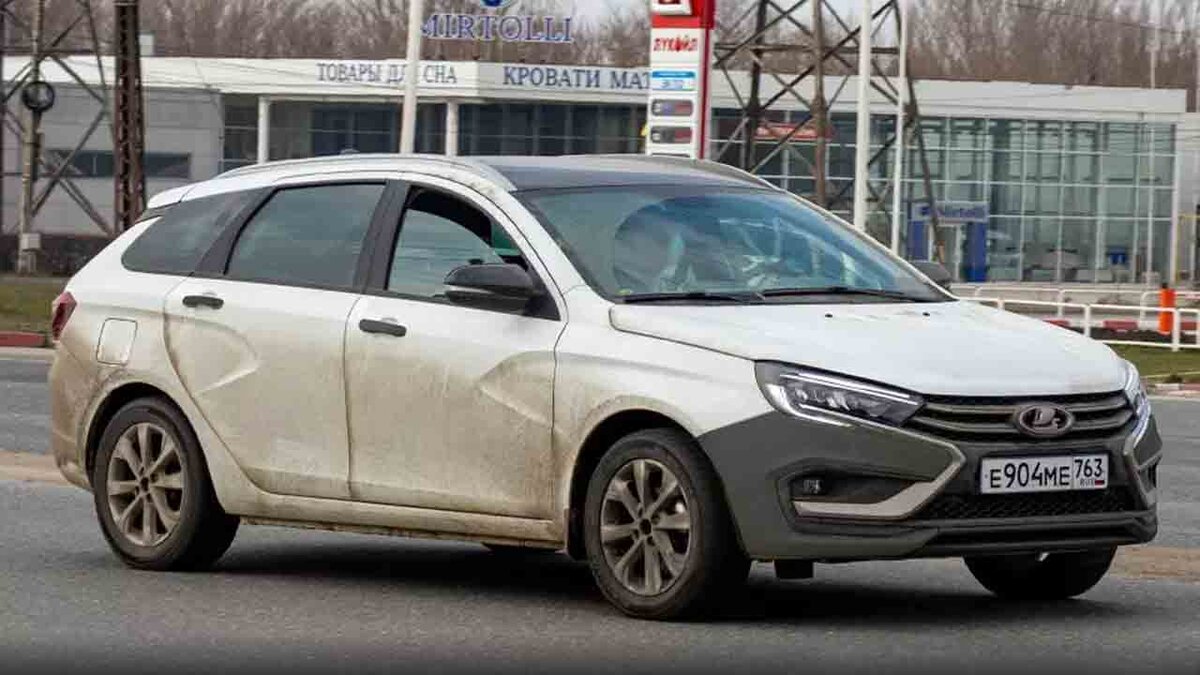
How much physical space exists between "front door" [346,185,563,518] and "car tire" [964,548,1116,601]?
1540mm

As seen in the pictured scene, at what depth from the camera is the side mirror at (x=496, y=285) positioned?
8766mm

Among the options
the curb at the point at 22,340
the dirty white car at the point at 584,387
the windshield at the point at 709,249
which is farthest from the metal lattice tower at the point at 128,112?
the windshield at the point at 709,249

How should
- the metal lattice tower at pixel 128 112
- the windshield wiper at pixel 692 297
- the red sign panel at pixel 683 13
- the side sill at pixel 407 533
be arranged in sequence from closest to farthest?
the windshield wiper at pixel 692 297
the side sill at pixel 407 533
the red sign panel at pixel 683 13
the metal lattice tower at pixel 128 112

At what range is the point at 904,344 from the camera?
8.13 metres

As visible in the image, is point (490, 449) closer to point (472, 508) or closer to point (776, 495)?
point (472, 508)

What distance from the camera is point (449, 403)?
8953mm

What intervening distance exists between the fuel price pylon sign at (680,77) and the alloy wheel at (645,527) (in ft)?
93.0

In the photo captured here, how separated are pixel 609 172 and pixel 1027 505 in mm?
2141

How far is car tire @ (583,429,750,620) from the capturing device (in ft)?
26.6

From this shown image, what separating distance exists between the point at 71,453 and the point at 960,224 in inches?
2968

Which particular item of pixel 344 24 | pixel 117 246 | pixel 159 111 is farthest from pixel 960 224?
pixel 117 246

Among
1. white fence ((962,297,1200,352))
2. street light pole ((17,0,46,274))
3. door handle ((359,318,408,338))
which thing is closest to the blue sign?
white fence ((962,297,1200,352))

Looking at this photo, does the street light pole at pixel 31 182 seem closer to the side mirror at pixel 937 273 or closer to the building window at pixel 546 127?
the building window at pixel 546 127

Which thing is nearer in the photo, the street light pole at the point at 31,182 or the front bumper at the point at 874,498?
the front bumper at the point at 874,498
